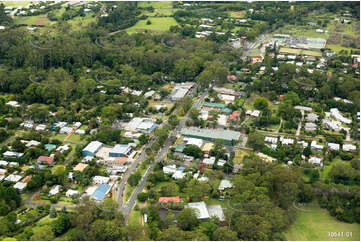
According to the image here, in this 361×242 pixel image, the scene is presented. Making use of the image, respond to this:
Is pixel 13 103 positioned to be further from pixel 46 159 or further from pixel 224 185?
pixel 224 185

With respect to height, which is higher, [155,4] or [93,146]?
[155,4]

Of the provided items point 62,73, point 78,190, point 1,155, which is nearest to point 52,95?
point 62,73

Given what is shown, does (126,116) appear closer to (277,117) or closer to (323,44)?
(277,117)

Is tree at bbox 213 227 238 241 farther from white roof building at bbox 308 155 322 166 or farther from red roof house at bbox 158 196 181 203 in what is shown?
white roof building at bbox 308 155 322 166

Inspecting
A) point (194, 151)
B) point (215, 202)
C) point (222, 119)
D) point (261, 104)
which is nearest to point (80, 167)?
point (194, 151)

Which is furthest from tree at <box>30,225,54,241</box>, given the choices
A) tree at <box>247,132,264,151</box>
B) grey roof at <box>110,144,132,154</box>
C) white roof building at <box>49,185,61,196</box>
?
tree at <box>247,132,264,151</box>

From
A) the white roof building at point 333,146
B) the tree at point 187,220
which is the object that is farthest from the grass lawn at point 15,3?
the tree at point 187,220
